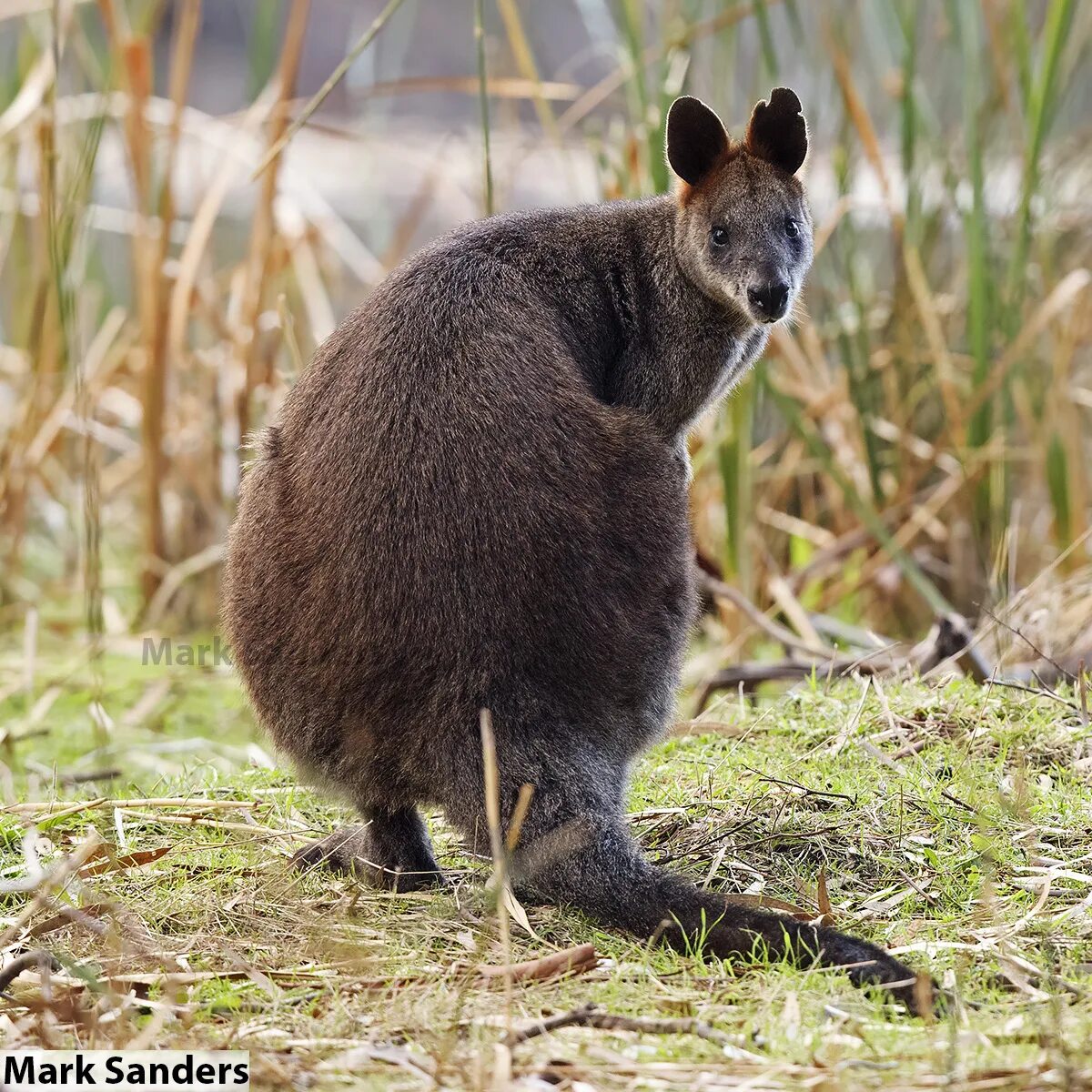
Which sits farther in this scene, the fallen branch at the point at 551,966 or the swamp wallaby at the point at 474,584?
the swamp wallaby at the point at 474,584

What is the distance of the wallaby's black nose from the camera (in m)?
3.30

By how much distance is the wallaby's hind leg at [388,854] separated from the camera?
313 centimetres

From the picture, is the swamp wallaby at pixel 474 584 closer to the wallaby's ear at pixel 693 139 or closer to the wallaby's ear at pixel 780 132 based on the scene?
the wallaby's ear at pixel 693 139

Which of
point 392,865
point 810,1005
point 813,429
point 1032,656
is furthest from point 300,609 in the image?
point 813,429

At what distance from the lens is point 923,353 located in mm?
6031

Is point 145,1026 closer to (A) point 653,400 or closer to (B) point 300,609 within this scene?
(B) point 300,609

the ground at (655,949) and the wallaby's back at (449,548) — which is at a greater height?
the wallaby's back at (449,548)

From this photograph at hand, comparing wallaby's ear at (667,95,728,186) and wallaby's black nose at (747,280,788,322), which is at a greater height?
wallaby's ear at (667,95,728,186)

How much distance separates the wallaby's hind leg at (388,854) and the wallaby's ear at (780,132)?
1.75 m

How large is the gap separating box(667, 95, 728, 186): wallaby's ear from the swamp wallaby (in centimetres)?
51

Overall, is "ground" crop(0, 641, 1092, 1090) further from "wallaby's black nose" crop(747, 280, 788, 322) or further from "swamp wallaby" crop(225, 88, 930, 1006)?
"wallaby's black nose" crop(747, 280, 788, 322)

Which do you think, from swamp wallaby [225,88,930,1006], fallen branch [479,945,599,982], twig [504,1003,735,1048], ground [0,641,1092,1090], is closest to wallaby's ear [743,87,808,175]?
swamp wallaby [225,88,930,1006]

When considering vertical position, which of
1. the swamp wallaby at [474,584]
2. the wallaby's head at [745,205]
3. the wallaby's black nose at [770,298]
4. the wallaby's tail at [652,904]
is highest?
the wallaby's head at [745,205]

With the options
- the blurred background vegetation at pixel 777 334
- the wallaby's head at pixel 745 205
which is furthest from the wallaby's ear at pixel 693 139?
the blurred background vegetation at pixel 777 334
